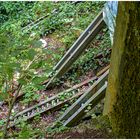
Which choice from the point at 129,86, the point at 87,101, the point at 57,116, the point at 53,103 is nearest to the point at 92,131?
the point at 129,86

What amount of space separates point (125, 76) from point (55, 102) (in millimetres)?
3981

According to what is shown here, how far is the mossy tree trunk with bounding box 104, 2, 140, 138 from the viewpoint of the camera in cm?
197

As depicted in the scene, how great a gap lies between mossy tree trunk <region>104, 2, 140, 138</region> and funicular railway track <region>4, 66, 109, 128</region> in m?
3.27

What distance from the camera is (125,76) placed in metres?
2.21

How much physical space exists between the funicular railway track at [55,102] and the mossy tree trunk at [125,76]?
3271 mm

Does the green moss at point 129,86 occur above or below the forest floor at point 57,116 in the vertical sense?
above

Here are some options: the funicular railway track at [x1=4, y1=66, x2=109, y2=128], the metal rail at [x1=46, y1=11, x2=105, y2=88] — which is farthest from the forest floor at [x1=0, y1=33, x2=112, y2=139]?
the metal rail at [x1=46, y1=11, x2=105, y2=88]

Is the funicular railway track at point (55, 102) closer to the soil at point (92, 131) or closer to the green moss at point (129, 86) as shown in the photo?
the soil at point (92, 131)

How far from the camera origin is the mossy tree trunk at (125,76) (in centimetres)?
197

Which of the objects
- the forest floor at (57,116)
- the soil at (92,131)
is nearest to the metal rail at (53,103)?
the forest floor at (57,116)

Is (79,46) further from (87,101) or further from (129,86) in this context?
(129,86)

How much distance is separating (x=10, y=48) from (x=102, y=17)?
3.66 m

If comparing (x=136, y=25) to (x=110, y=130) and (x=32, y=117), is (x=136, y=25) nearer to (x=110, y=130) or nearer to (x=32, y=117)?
(x=110, y=130)

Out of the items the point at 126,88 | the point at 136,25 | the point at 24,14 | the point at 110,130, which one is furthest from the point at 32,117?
the point at 24,14
